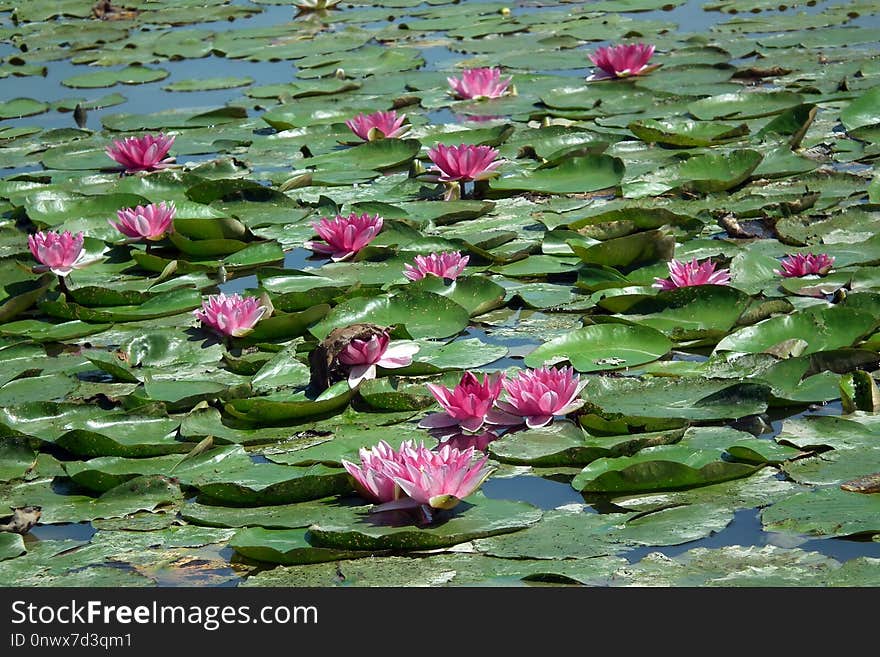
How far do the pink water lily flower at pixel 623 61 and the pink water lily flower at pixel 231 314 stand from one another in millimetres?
3855

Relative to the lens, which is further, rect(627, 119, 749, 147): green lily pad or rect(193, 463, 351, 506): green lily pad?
rect(627, 119, 749, 147): green lily pad

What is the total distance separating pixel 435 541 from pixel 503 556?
6.6 inches

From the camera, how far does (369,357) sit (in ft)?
12.5

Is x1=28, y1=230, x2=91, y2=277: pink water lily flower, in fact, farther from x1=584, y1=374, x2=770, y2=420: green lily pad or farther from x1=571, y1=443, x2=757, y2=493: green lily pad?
x1=571, y1=443, x2=757, y2=493: green lily pad

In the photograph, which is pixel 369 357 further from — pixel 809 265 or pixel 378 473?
pixel 809 265

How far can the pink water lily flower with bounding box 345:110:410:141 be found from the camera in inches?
252

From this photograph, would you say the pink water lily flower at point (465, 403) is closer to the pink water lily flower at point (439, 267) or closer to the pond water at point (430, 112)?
the pond water at point (430, 112)

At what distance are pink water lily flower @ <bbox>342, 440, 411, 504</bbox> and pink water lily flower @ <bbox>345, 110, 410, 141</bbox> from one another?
140 inches

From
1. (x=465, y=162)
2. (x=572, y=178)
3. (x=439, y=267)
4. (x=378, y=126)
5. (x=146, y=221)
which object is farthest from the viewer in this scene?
(x=378, y=126)

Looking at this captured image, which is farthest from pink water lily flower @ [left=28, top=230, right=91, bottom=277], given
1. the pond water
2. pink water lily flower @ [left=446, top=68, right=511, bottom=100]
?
pink water lily flower @ [left=446, top=68, right=511, bottom=100]

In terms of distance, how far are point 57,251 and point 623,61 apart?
3.87 m

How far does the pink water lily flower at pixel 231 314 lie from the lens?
4.16 metres

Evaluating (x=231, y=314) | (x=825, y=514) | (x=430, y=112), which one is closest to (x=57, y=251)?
(x=231, y=314)
